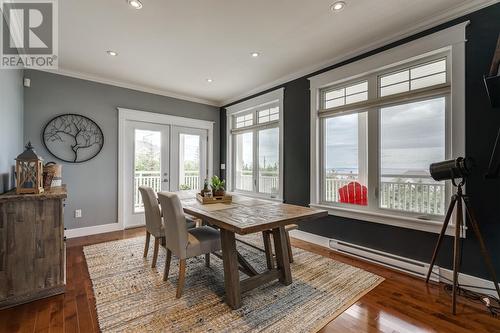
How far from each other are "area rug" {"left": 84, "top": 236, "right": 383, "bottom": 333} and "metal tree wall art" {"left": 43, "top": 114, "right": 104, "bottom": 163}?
6.03 ft

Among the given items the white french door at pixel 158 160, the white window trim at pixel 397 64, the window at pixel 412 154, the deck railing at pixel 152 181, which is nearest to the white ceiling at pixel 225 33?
the white window trim at pixel 397 64

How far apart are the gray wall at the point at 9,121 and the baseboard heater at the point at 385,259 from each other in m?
3.84

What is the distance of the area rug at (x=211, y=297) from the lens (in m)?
1.73

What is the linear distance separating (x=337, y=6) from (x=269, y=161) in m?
2.84

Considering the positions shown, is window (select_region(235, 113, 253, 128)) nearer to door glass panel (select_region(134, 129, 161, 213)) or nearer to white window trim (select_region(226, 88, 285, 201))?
white window trim (select_region(226, 88, 285, 201))

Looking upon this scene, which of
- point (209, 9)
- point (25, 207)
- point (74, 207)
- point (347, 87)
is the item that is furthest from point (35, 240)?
point (347, 87)

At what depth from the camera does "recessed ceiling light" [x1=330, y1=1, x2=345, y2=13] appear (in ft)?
7.23

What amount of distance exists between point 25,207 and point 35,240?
0.30 metres

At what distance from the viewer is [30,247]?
2.02m

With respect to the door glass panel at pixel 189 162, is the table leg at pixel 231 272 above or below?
below

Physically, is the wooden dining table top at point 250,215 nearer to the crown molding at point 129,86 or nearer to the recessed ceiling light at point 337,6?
the recessed ceiling light at point 337,6

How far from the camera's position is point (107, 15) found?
238 centimetres

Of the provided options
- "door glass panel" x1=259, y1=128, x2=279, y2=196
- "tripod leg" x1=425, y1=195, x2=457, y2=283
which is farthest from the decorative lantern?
"tripod leg" x1=425, y1=195, x2=457, y2=283

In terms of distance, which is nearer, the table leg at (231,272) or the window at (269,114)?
the table leg at (231,272)
